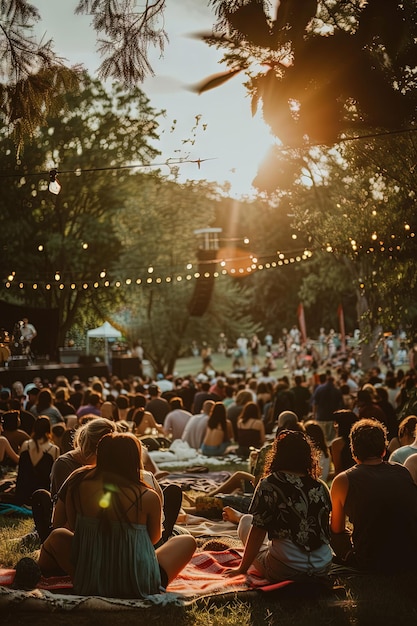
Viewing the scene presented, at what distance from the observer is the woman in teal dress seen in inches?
181

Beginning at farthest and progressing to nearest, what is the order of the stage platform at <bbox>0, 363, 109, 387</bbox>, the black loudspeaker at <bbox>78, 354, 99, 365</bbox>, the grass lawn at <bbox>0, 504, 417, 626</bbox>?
the black loudspeaker at <bbox>78, 354, 99, 365</bbox>, the stage platform at <bbox>0, 363, 109, 387</bbox>, the grass lawn at <bbox>0, 504, 417, 626</bbox>

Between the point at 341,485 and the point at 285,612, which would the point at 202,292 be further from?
the point at 285,612

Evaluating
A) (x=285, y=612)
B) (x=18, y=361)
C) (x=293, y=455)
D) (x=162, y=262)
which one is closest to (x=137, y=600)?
(x=285, y=612)

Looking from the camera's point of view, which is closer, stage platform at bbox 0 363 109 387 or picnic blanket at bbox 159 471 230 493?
picnic blanket at bbox 159 471 230 493

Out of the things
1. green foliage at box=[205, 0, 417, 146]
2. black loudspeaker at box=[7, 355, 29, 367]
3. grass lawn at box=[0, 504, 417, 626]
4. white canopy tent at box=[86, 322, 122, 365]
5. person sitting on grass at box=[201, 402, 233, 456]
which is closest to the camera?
grass lawn at box=[0, 504, 417, 626]

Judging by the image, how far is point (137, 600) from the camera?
4691 mm

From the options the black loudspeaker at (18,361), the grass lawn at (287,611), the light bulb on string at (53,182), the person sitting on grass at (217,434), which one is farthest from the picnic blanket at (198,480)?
the black loudspeaker at (18,361)

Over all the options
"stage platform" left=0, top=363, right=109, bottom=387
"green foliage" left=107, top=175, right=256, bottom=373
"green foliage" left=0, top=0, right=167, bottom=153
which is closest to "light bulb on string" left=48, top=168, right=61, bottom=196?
"green foliage" left=0, top=0, right=167, bottom=153

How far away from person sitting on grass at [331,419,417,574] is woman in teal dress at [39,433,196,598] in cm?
134

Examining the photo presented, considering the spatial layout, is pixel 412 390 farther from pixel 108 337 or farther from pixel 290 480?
pixel 108 337

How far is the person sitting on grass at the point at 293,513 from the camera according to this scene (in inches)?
193

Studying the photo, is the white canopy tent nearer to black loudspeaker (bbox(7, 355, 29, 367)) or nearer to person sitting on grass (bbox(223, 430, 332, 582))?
black loudspeaker (bbox(7, 355, 29, 367))

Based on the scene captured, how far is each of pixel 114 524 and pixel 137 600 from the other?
1.54 feet

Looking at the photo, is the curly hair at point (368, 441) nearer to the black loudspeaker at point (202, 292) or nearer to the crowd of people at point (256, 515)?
the crowd of people at point (256, 515)
